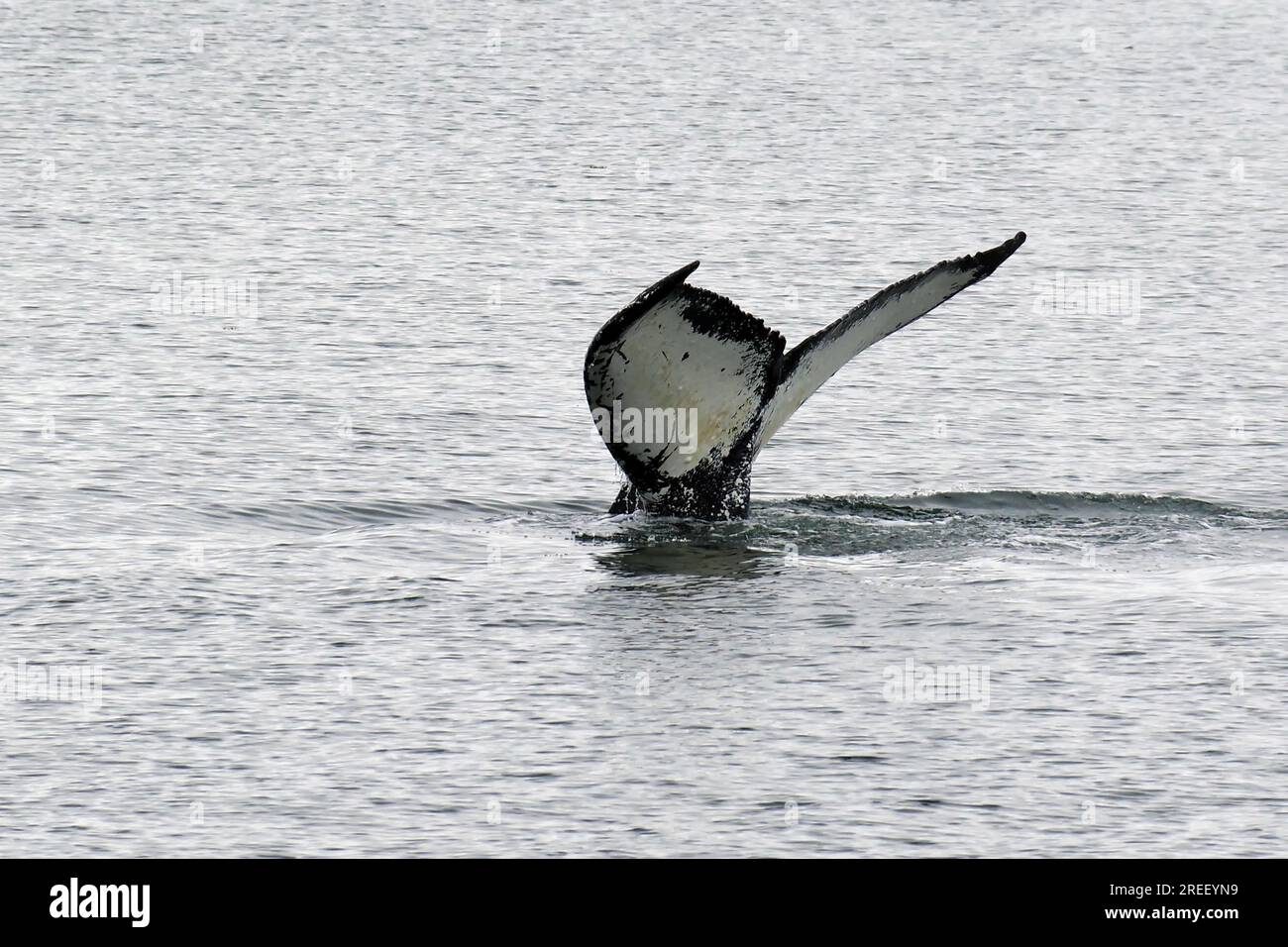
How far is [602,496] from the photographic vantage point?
46.9 feet

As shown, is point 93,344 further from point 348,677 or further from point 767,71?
point 767,71

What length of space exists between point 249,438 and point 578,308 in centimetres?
586

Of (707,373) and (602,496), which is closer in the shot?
(707,373)

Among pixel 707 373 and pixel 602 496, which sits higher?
pixel 707 373

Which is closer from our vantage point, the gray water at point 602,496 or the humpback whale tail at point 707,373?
the gray water at point 602,496

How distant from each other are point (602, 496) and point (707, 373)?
2.58 m

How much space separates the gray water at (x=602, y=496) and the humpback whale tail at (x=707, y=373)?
413 mm

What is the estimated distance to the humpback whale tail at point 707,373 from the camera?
37.3 ft

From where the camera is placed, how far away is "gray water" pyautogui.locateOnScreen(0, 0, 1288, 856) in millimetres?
8859

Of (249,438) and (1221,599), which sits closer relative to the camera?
(1221,599)

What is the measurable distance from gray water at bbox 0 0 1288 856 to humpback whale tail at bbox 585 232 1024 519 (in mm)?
413
